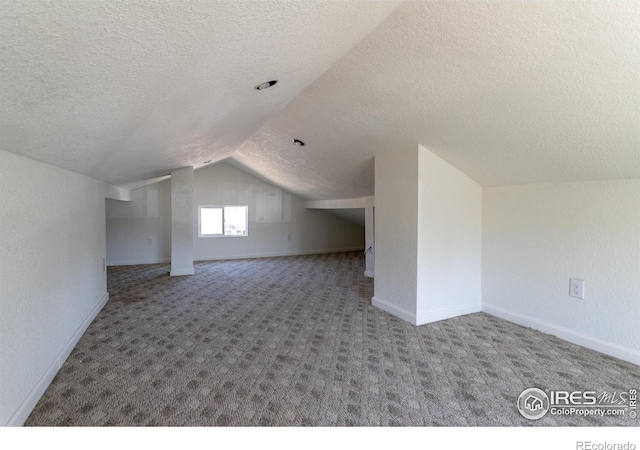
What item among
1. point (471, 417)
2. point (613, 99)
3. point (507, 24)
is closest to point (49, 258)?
point (471, 417)

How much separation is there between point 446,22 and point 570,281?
2.38 m

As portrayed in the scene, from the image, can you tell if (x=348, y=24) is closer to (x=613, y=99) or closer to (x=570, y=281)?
(x=613, y=99)

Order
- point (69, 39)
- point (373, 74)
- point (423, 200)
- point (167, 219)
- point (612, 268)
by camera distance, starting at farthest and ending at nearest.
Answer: point (167, 219) < point (423, 200) < point (612, 268) < point (373, 74) < point (69, 39)

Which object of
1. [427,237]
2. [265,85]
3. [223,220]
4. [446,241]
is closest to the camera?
[265,85]

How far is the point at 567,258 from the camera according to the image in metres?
2.62

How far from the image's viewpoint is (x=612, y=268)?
7.72 ft

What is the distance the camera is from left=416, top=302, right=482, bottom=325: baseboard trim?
302 cm

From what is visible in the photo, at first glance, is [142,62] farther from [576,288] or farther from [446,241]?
[576,288]

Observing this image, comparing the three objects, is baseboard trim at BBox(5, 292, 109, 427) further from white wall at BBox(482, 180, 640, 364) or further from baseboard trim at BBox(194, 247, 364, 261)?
baseboard trim at BBox(194, 247, 364, 261)

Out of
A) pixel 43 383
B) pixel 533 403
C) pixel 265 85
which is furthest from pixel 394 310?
pixel 43 383

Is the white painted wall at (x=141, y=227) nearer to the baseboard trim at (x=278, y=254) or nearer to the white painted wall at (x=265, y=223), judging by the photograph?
the white painted wall at (x=265, y=223)

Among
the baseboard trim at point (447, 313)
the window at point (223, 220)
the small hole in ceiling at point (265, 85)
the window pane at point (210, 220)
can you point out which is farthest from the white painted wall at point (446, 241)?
the window pane at point (210, 220)

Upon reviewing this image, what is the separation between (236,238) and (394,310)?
16.2 feet

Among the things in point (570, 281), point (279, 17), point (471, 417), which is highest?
point (279, 17)
